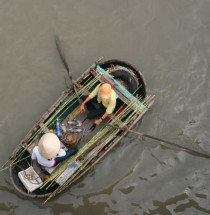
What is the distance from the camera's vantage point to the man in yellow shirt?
24.3 feet

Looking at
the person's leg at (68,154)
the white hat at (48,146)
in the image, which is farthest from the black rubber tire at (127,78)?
the white hat at (48,146)

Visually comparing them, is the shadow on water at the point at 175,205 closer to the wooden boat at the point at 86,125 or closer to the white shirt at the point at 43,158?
the wooden boat at the point at 86,125

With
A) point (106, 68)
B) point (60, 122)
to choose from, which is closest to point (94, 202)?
point (60, 122)

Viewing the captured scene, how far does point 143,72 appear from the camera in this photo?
31.3ft

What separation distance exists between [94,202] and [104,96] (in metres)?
2.79

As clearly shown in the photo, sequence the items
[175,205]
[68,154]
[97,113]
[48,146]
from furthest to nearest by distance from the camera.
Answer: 1. [97,113]
2. [175,205]
3. [68,154]
4. [48,146]

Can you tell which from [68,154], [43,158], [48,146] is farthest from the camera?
[68,154]

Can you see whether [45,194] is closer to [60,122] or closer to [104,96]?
[60,122]

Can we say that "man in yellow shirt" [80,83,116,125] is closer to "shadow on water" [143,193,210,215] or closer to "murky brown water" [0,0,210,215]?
"murky brown water" [0,0,210,215]

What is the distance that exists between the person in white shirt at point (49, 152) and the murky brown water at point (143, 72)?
4.56 feet

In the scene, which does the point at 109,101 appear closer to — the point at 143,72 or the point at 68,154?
the point at 68,154

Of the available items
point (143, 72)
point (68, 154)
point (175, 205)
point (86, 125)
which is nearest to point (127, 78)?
point (143, 72)

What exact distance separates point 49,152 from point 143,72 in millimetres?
4407

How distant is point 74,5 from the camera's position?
10336mm
